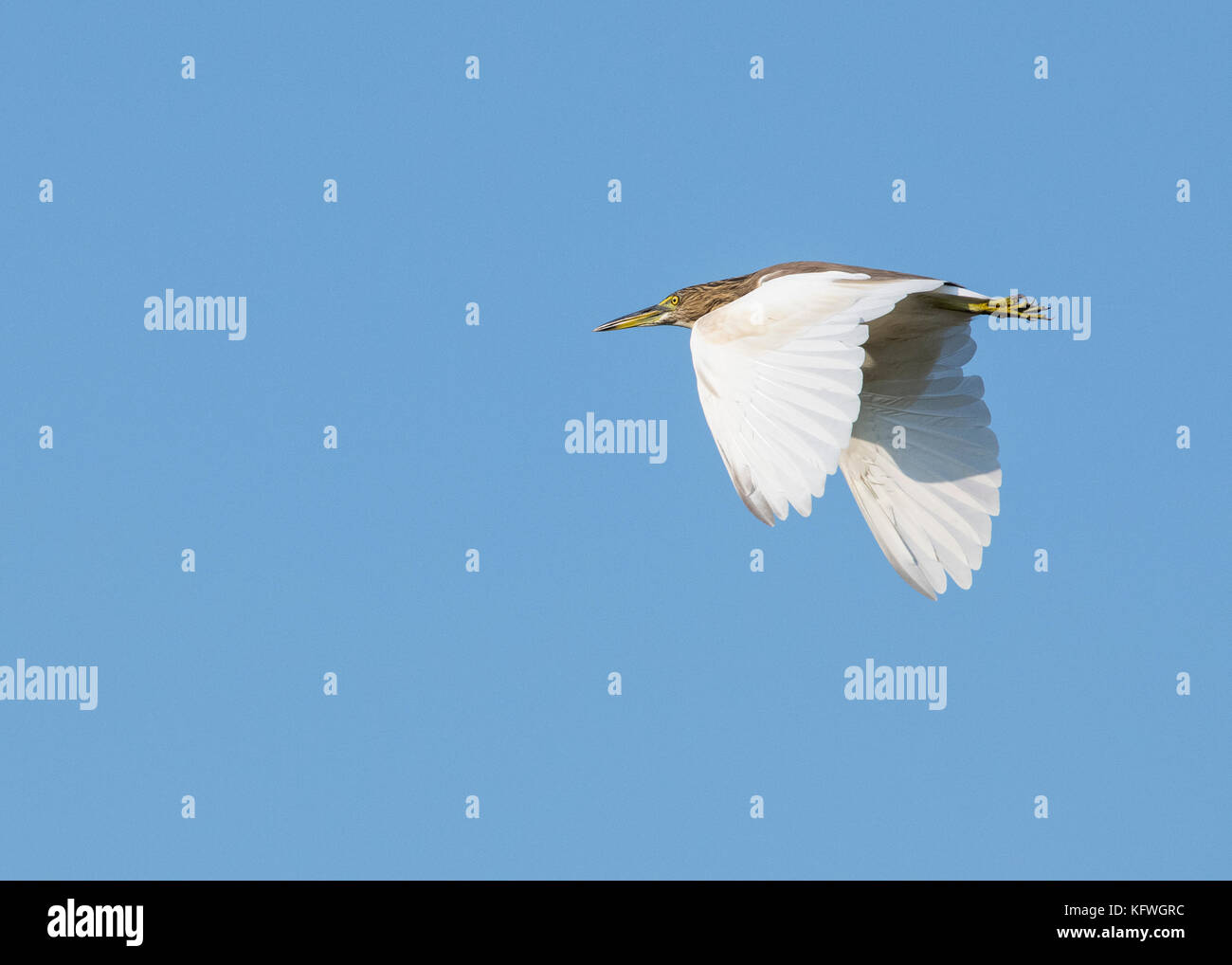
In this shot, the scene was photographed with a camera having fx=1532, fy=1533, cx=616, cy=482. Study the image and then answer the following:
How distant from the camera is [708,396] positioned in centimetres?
954

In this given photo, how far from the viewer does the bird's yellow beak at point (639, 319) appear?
42.9 feet

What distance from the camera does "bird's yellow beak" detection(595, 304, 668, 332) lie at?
13070 millimetres

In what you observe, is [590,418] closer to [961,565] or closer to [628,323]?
[628,323]

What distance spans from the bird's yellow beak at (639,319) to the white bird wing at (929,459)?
185 centimetres

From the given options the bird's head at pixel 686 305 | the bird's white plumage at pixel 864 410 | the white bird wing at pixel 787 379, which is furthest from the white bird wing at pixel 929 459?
the white bird wing at pixel 787 379

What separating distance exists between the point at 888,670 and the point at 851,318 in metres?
6.74

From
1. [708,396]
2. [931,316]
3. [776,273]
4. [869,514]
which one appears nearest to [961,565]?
[869,514]

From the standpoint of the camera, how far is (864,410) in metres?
12.8

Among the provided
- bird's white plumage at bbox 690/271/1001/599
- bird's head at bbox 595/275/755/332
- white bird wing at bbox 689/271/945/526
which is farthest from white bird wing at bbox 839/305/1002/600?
white bird wing at bbox 689/271/945/526

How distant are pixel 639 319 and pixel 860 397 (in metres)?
2.09

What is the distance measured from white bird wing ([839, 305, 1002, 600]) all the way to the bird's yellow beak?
1847 millimetres

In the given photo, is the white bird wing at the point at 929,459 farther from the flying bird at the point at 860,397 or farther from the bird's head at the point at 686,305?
the bird's head at the point at 686,305

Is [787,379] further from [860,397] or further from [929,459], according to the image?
[929,459]

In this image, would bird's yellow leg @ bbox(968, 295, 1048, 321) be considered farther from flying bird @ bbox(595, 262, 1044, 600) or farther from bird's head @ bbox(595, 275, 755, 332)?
bird's head @ bbox(595, 275, 755, 332)
